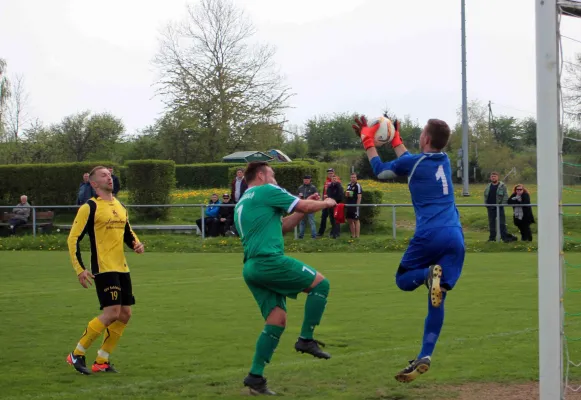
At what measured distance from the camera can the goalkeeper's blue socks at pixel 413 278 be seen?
6.95m

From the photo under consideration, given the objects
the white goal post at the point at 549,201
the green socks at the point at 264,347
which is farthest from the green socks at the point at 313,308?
the white goal post at the point at 549,201

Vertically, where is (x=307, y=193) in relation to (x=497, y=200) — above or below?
above

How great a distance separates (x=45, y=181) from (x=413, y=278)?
26838 millimetres

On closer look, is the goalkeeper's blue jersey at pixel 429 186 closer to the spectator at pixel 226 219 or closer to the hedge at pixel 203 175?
the spectator at pixel 226 219

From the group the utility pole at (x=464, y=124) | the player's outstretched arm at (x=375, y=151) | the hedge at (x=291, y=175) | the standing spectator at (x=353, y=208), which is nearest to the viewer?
the player's outstretched arm at (x=375, y=151)

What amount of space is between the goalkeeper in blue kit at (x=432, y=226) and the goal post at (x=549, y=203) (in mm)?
→ 1087

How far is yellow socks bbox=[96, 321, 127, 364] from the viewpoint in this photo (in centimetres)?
803

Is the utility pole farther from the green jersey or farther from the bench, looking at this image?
the green jersey

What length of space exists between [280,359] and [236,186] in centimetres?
1651

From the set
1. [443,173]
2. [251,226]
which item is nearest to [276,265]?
[251,226]

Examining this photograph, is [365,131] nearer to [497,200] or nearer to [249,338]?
[249,338]

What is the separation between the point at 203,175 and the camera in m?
41.6

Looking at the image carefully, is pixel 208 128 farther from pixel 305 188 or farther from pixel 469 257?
pixel 469 257

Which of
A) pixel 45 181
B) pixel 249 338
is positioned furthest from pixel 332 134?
pixel 249 338
